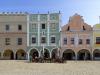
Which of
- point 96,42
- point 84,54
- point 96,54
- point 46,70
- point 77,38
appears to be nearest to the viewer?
point 46,70

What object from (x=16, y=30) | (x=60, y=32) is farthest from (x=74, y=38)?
(x=16, y=30)

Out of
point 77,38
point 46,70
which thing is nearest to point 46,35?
point 77,38

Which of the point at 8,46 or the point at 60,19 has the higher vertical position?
the point at 60,19

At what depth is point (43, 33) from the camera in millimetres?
53969

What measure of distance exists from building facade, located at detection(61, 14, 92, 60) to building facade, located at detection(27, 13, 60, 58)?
1.42 metres

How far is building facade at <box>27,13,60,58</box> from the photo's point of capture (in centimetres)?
5369

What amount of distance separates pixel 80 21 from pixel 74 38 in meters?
3.32

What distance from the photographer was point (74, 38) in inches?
2103

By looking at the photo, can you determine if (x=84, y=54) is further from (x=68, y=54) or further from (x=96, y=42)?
(x=96, y=42)

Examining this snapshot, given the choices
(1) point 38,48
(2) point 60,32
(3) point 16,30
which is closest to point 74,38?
(2) point 60,32

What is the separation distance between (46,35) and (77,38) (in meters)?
5.51

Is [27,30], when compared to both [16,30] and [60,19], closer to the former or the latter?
[16,30]

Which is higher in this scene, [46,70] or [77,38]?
[77,38]

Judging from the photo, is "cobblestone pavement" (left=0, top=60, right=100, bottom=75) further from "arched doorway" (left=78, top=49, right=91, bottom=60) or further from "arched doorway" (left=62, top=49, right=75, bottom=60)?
"arched doorway" (left=62, top=49, right=75, bottom=60)
